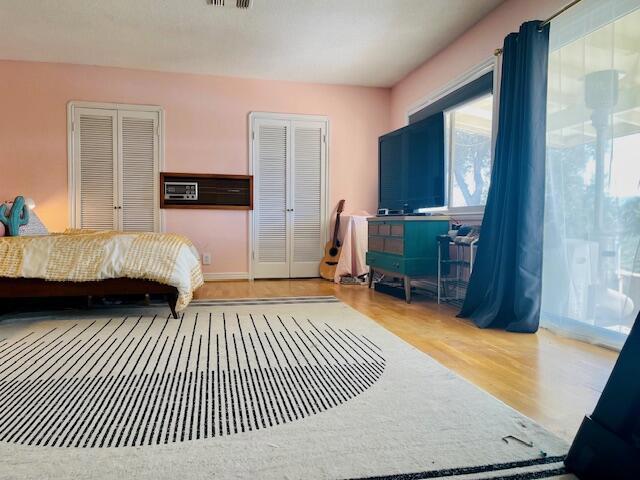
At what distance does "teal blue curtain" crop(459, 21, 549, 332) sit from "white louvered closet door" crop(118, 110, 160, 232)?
3680 millimetres

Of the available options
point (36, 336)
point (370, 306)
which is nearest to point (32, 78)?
point (36, 336)

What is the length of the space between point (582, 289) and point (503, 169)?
3.11 feet

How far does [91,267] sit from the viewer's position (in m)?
2.79

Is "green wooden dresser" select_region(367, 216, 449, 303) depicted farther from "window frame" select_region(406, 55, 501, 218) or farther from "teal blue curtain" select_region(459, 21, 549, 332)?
"teal blue curtain" select_region(459, 21, 549, 332)

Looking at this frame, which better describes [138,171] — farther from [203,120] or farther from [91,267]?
[91,267]

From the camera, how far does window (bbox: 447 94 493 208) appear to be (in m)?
3.59

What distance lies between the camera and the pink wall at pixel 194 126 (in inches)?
181

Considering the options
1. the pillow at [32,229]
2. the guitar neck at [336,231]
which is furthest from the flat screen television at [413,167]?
the pillow at [32,229]

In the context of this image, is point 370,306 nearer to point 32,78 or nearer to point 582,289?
point 582,289

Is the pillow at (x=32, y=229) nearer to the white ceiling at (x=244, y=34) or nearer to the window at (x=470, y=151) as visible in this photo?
the white ceiling at (x=244, y=34)

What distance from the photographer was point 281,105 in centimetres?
517

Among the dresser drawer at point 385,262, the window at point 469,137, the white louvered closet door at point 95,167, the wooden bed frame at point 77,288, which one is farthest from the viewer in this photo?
the white louvered closet door at point 95,167

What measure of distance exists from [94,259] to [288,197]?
8.94 ft

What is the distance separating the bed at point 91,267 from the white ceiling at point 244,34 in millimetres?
1938
